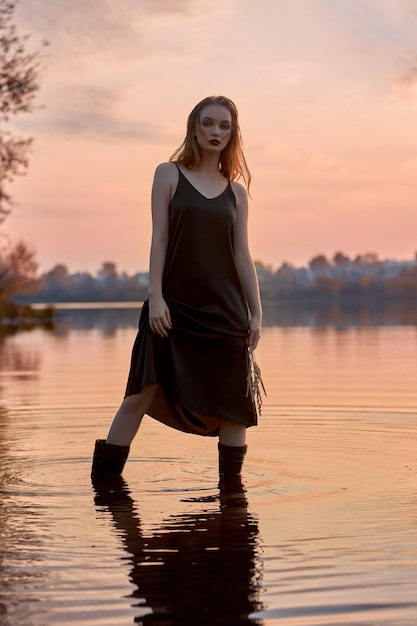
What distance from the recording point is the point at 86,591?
358cm

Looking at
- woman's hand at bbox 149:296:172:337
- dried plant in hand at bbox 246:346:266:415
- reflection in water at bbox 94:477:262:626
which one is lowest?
reflection in water at bbox 94:477:262:626

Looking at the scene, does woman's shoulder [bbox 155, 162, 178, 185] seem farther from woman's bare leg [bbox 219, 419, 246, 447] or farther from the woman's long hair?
woman's bare leg [bbox 219, 419, 246, 447]

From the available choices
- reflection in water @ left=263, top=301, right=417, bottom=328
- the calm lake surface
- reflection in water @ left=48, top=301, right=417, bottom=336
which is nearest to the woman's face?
the calm lake surface

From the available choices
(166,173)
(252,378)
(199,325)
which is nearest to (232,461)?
(252,378)

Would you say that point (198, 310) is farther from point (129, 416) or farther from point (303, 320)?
point (303, 320)

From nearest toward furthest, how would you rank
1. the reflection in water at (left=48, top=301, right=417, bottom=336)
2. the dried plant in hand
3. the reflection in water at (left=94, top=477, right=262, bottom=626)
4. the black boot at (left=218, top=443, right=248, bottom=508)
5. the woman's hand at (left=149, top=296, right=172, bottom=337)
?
the reflection in water at (left=94, top=477, right=262, bottom=626), the woman's hand at (left=149, top=296, right=172, bottom=337), the black boot at (left=218, top=443, right=248, bottom=508), the dried plant in hand, the reflection in water at (left=48, top=301, right=417, bottom=336)

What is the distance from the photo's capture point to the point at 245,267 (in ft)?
19.6

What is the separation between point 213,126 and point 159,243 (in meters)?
0.68

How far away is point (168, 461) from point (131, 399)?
33.0 inches

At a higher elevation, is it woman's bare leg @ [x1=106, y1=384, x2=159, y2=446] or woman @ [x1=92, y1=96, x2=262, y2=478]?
woman @ [x1=92, y1=96, x2=262, y2=478]

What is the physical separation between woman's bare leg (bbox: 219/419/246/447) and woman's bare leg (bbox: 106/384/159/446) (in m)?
0.43

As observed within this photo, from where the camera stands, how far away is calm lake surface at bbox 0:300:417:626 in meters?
3.43

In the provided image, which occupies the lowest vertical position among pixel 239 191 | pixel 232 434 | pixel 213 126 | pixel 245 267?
pixel 232 434

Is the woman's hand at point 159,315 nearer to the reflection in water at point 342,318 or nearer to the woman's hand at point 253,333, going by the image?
the woman's hand at point 253,333
